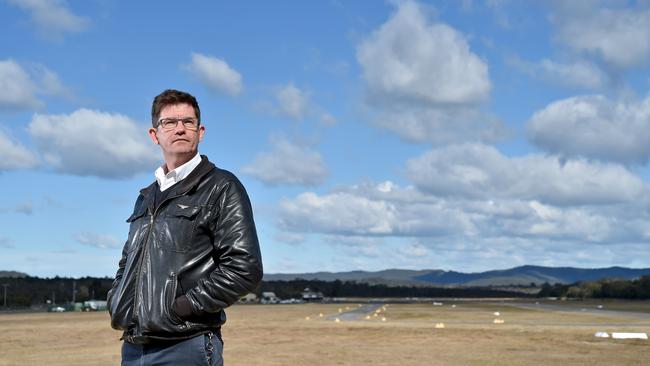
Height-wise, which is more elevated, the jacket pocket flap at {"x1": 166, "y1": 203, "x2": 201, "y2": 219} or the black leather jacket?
the jacket pocket flap at {"x1": 166, "y1": 203, "x2": 201, "y2": 219}

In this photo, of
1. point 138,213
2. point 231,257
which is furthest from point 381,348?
point 231,257

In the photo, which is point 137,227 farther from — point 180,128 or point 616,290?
point 616,290

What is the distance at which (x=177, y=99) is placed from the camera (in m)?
4.43

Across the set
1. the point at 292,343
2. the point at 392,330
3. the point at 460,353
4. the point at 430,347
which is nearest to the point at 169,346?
the point at 460,353

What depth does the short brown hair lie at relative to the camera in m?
4.43

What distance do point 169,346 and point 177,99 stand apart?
52.0 inches

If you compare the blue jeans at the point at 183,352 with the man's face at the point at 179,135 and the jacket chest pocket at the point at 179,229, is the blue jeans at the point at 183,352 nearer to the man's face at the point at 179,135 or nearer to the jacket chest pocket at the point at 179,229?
the jacket chest pocket at the point at 179,229

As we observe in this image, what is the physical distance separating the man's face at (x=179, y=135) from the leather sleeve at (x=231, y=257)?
33cm

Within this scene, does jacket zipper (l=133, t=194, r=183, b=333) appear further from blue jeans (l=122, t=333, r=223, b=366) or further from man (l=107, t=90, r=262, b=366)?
blue jeans (l=122, t=333, r=223, b=366)

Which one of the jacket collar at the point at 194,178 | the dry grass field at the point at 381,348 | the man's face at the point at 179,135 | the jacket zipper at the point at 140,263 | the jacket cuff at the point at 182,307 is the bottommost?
the dry grass field at the point at 381,348

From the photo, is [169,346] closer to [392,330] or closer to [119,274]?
[119,274]

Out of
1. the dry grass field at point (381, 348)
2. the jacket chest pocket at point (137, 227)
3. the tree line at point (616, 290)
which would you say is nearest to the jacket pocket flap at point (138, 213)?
the jacket chest pocket at point (137, 227)

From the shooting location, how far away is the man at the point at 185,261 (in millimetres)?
4070

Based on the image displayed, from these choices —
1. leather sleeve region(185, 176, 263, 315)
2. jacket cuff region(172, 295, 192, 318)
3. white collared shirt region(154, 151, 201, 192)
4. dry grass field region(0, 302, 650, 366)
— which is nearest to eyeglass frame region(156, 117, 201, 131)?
white collared shirt region(154, 151, 201, 192)
